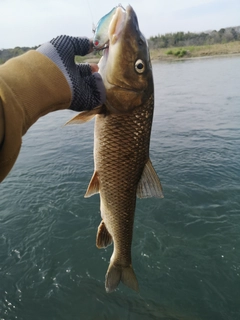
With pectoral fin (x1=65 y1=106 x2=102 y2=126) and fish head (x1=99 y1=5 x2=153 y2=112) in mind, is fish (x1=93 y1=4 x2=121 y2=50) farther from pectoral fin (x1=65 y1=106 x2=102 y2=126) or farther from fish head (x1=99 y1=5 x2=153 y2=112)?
pectoral fin (x1=65 y1=106 x2=102 y2=126)

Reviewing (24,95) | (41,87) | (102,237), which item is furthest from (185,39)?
(24,95)

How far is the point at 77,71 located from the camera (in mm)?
1676

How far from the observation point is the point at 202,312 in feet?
11.2

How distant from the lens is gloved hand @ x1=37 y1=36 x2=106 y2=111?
1556mm

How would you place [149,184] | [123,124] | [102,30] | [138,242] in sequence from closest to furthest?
[102,30], [123,124], [149,184], [138,242]

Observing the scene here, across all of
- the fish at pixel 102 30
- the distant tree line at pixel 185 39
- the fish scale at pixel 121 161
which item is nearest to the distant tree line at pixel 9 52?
the distant tree line at pixel 185 39

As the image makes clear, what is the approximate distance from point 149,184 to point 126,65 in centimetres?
93

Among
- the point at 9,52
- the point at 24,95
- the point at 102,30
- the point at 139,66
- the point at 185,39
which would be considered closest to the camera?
the point at 24,95

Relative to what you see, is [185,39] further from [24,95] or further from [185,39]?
[24,95]

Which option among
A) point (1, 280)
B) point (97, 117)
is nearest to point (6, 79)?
point (97, 117)

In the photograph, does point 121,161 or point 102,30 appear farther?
point 121,161

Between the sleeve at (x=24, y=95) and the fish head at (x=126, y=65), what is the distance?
1.08 feet

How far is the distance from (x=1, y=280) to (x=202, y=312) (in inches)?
111

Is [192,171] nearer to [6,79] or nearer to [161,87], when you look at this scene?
[6,79]
